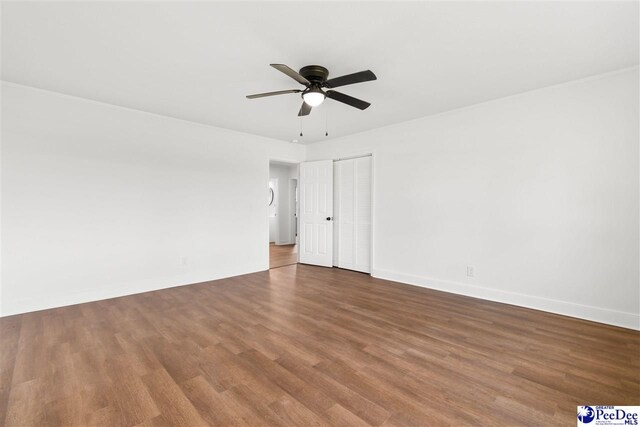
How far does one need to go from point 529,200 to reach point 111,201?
5402 mm

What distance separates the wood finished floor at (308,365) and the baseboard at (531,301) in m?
0.13

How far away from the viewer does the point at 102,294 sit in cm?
378

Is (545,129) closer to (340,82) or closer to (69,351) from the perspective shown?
(340,82)

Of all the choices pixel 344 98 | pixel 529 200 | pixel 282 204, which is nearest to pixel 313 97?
pixel 344 98

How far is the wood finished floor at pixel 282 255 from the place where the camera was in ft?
20.5

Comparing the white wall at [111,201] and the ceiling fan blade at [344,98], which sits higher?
the ceiling fan blade at [344,98]

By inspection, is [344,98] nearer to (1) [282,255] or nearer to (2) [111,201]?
(2) [111,201]

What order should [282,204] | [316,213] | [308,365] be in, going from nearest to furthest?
1. [308,365]
2. [316,213]
3. [282,204]

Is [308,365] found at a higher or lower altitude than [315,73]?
lower

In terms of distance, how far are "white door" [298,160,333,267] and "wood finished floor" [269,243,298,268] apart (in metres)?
0.47

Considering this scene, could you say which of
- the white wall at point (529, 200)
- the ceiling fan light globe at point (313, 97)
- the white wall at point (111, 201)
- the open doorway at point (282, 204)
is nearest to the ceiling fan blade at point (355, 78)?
the ceiling fan light globe at point (313, 97)

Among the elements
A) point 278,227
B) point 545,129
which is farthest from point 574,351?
point 278,227

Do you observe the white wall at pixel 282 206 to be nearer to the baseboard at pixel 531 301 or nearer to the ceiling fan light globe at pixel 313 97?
the baseboard at pixel 531 301

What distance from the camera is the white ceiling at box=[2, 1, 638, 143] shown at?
2.01m
